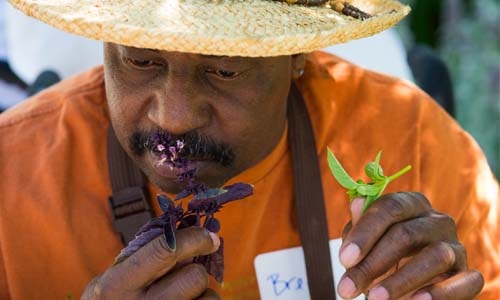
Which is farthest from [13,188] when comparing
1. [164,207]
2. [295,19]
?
[295,19]

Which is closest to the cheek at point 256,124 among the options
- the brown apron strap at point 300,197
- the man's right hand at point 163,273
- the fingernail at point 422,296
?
the brown apron strap at point 300,197

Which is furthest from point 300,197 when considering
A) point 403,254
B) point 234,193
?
point 234,193

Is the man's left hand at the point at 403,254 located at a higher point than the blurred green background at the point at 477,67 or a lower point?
higher

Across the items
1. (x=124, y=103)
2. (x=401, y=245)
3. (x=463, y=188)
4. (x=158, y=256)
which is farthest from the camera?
(x=463, y=188)

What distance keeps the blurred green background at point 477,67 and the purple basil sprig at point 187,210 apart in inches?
112

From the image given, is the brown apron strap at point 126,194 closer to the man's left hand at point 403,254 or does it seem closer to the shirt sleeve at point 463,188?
the man's left hand at point 403,254

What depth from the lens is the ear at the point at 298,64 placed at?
2344mm

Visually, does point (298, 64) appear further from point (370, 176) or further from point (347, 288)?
point (347, 288)

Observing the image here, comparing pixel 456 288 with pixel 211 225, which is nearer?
pixel 211 225

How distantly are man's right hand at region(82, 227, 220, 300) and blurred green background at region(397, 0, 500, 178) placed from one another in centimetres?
292

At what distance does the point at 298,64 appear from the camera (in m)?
2.37

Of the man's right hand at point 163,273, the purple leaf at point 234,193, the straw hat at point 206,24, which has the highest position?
the straw hat at point 206,24

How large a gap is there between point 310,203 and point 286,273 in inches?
6.3

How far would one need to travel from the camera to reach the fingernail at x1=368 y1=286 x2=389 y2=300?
6.28 ft
